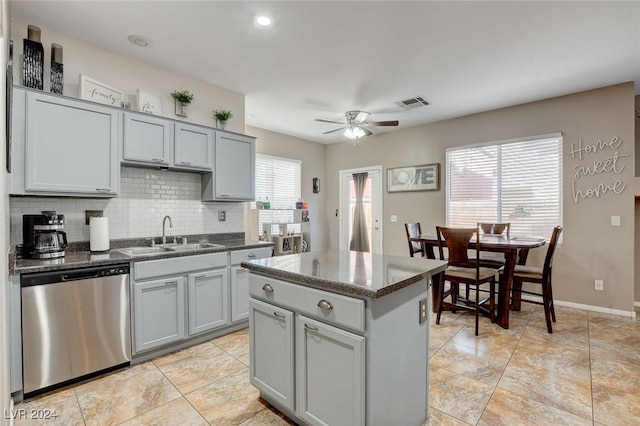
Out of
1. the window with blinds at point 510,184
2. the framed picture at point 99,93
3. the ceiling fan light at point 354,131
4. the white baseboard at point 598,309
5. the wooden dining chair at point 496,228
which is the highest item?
the ceiling fan light at point 354,131

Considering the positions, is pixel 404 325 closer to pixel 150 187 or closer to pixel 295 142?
pixel 150 187

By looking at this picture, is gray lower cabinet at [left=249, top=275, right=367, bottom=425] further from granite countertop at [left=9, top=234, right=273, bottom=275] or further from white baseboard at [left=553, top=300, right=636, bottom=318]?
white baseboard at [left=553, top=300, right=636, bottom=318]

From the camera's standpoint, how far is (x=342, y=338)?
1535mm

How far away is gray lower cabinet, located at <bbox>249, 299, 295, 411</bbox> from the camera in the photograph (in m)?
1.81

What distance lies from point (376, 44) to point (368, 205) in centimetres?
369

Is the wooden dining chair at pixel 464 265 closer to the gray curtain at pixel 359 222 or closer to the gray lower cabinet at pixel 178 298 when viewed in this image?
the gray lower cabinet at pixel 178 298

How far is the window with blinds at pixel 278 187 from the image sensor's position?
17.8 ft

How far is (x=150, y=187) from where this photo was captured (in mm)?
3270

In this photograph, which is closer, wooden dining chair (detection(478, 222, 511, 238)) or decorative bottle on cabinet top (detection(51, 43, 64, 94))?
decorative bottle on cabinet top (detection(51, 43, 64, 94))

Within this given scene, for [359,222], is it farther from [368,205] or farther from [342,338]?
[342,338]

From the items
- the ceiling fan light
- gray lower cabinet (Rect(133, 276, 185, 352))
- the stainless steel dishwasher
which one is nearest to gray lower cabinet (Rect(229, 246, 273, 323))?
gray lower cabinet (Rect(133, 276, 185, 352))

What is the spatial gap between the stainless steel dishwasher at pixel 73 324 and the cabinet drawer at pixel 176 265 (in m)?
0.11

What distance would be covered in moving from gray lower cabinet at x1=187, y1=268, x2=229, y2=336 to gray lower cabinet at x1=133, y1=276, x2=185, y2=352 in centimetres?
9

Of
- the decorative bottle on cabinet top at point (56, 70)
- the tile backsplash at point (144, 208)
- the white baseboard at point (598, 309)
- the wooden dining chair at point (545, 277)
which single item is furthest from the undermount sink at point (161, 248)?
the white baseboard at point (598, 309)
